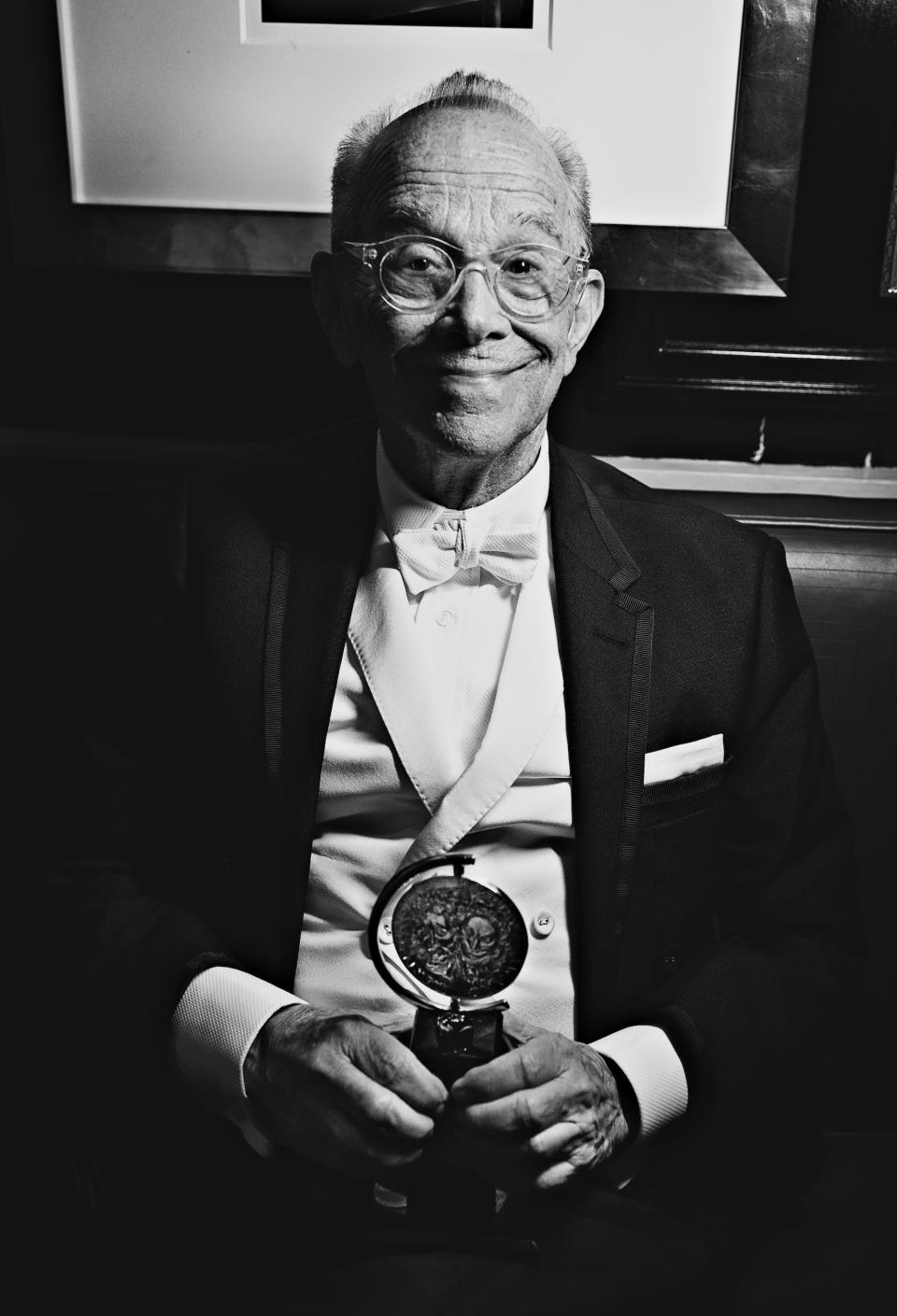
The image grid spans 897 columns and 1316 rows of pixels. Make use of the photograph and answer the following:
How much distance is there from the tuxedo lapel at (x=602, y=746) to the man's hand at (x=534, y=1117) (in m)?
0.13

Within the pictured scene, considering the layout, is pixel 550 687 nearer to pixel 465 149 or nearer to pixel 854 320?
pixel 465 149

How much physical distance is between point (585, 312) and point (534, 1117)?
81 cm

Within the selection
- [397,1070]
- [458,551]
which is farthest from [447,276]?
[397,1070]

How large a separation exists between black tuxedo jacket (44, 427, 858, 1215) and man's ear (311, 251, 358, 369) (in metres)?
0.13

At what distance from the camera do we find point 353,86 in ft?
4.80

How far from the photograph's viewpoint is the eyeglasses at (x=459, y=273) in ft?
3.98

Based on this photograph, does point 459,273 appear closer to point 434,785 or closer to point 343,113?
point 343,113

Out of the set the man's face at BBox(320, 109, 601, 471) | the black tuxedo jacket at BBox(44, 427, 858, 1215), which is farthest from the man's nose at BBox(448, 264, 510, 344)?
the black tuxedo jacket at BBox(44, 427, 858, 1215)

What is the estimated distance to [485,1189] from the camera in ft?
3.82

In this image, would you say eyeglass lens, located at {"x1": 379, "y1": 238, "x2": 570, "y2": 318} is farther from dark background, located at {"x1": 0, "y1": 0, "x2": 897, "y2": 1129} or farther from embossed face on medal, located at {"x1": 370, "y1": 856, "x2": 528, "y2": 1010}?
embossed face on medal, located at {"x1": 370, "y1": 856, "x2": 528, "y2": 1010}

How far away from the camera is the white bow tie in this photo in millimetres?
1290

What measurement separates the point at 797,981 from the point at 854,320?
32.2 inches

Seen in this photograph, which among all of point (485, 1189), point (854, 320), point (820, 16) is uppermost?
point (820, 16)

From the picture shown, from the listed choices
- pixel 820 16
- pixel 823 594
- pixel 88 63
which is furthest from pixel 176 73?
pixel 823 594
